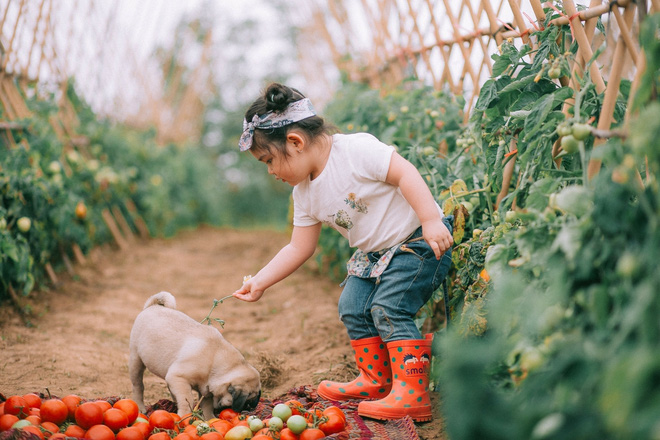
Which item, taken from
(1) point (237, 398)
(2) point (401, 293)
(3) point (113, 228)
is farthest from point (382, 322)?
(3) point (113, 228)

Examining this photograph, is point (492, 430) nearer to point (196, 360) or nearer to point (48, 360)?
point (196, 360)

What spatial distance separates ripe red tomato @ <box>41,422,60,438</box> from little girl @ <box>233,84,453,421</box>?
0.71 m

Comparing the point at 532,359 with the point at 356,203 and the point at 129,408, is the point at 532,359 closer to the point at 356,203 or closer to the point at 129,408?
the point at 356,203

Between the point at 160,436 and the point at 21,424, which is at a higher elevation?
the point at 21,424

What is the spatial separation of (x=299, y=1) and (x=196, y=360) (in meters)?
7.03

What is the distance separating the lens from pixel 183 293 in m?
3.88

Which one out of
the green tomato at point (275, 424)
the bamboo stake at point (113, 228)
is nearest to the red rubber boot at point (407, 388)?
the green tomato at point (275, 424)

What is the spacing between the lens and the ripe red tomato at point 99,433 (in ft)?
→ 5.00

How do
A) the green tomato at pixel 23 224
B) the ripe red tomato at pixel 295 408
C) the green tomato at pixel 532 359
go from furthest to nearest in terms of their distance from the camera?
the green tomato at pixel 23 224
the ripe red tomato at pixel 295 408
the green tomato at pixel 532 359

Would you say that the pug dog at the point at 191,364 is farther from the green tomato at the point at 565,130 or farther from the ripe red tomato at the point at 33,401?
the green tomato at the point at 565,130

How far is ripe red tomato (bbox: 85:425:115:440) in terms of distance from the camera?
1.52 m

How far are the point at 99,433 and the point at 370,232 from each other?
1085 mm

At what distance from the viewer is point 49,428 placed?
156cm

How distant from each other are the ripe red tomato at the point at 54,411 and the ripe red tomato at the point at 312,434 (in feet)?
2.35
